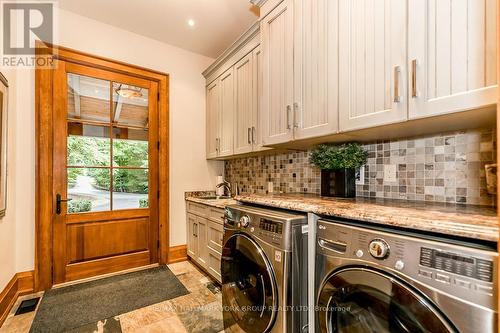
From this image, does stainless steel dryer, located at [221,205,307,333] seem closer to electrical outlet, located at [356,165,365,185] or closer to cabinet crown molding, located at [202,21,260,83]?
electrical outlet, located at [356,165,365,185]

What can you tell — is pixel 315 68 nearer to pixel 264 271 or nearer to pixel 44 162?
pixel 264 271

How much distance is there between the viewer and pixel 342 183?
1.65m

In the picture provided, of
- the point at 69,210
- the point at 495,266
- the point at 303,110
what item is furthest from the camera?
the point at 69,210

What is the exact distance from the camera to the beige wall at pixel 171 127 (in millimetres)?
2172

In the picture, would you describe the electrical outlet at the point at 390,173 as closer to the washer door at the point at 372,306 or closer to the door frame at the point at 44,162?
the washer door at the point at 372,306

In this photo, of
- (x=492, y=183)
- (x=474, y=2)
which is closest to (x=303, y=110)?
(x=474, y=2)

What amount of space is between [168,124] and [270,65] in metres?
1.68

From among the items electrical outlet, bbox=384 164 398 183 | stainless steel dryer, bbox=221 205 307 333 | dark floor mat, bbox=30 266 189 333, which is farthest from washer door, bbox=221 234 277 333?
electrical outlet, bbox=384 164 398 183

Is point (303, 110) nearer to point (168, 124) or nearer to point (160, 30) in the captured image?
point (168, 124)

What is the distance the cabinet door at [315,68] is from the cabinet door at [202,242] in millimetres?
1534

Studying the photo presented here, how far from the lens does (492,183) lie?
Answer: 1.08 meters

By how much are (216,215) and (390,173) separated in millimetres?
Result: 1535

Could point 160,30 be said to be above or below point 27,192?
above

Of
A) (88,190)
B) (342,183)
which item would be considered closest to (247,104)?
(342,183)
